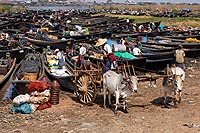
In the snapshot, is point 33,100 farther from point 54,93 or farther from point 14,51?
point 14,51

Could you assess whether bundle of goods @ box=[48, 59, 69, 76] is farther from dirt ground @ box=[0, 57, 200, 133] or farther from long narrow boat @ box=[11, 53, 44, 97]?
dirt ground @ box=[0, 57, 200, 133]

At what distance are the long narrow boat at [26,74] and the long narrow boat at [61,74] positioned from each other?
0.34m

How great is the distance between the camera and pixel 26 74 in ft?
51.0

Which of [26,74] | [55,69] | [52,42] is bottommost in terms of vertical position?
[52,42]

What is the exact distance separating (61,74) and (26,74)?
59.4 inches

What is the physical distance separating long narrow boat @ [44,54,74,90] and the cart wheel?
1.51m

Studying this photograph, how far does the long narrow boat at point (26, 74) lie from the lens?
44.7 ft

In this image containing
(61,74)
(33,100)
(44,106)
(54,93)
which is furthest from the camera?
(61,74)

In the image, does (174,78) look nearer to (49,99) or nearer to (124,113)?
(124,113)

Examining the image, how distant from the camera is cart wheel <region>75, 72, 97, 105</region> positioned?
12719 mm

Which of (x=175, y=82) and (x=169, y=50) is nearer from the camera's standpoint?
(x=175, y=82)

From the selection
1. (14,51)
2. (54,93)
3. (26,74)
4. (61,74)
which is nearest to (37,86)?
(54,93)

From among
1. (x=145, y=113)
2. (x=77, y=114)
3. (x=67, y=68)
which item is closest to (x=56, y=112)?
(x=77, y=114)

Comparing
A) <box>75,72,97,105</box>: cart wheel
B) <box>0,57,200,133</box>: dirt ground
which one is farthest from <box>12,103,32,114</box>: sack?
<box>75,72,97,105</box>: cart wheel
